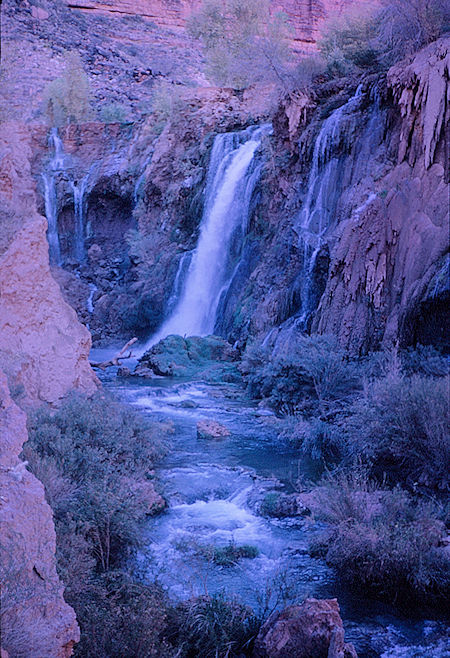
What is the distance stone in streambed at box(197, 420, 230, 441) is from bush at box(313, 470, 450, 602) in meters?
3.98

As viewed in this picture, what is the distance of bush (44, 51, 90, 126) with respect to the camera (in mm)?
30766

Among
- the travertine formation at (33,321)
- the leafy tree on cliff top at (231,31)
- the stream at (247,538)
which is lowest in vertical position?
the stream at (247,538)

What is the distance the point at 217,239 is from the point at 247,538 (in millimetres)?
14740

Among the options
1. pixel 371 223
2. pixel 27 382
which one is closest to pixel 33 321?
pixel 27 382

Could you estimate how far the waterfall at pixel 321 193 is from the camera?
1402 centimetres

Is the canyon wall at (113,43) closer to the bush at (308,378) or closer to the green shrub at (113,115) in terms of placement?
the green shrub at (113,115)

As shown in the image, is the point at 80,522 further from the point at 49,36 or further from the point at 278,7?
the point at 278,7

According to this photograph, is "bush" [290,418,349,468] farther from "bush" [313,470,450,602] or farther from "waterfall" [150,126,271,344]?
"waterfall" [150,126,271,344]

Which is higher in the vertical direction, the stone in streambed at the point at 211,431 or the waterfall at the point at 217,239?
the waterfall at the point at 217,239

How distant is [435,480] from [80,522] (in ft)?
12.2

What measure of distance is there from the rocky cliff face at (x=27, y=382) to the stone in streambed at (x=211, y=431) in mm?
1887

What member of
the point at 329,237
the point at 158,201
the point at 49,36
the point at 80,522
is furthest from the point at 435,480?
the point at 49,36

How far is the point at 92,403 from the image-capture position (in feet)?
25.1

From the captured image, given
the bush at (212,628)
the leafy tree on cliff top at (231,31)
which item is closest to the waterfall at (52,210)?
the leafy tree on cliff top at (231,31)
